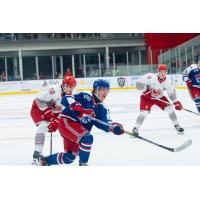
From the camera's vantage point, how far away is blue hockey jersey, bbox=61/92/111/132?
9.49 ft

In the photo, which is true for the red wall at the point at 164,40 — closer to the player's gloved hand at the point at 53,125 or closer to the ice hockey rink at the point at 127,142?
the ice hockey rink at the point at 127,142

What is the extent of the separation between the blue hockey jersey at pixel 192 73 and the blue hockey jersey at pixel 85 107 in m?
1.84

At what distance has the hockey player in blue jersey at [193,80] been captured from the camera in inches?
181

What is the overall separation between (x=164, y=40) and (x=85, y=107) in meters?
→ 1.50

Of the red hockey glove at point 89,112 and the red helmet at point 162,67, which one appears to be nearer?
the red hockey glove at point 89,112

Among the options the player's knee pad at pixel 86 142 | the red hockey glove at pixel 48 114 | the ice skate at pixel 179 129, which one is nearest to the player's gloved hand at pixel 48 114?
the red hockey glove at pixel 48 114

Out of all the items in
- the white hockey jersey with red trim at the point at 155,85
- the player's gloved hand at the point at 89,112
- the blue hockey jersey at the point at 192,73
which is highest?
the blue hockey jersey at the point at 192,73

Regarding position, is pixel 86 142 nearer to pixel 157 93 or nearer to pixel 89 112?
pixel 89 112

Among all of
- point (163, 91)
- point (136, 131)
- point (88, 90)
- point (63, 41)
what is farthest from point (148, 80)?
point (88, 90)

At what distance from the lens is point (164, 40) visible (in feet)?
13.6

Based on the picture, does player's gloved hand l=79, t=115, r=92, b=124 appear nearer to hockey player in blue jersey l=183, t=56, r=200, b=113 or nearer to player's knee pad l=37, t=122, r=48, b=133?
player's knee pad l=37, t=122, r=48, b=133

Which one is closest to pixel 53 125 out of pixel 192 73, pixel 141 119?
pixel 141 119

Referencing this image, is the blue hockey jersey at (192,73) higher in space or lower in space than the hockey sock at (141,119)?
higher

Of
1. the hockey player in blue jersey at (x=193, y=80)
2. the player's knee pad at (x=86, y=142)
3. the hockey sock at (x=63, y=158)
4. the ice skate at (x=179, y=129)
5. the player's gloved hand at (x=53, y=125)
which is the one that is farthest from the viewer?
the hockey player in blue jersey at (x=193, y=80)
